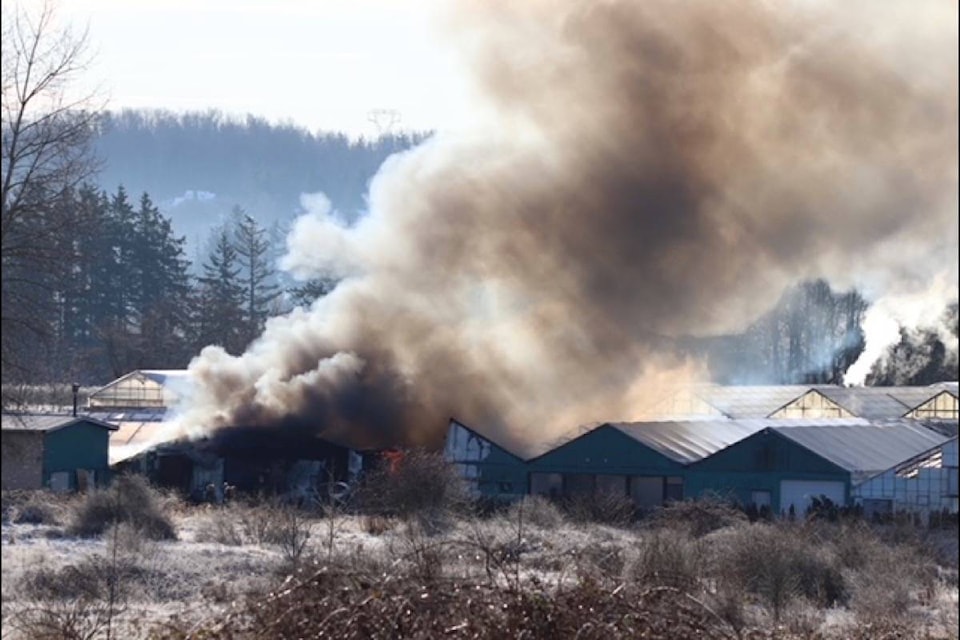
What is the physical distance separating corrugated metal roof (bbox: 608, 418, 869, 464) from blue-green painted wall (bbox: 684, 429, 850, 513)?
100cm

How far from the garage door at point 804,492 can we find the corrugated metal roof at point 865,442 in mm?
767

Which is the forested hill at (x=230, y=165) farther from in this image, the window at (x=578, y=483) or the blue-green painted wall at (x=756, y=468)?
the blue-green painted wall at (x=756, y=468)

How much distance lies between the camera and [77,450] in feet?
160

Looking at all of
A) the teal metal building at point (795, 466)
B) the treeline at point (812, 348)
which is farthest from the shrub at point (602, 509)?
the treeline at point (812, 348)

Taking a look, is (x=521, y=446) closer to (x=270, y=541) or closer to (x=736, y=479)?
(x=736, y=479)

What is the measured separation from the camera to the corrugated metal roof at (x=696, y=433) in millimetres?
54031

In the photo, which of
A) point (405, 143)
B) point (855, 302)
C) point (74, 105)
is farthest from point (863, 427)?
Answer: point (405, 143)

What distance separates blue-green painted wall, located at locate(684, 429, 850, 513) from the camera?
166 ft

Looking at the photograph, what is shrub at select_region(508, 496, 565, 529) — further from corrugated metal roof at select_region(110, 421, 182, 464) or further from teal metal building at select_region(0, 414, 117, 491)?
teal metal building at select_region(0, 414, 117, 491)

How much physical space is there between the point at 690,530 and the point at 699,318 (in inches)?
581

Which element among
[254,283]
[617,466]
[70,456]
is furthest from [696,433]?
[254,283]

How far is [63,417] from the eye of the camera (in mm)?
47312

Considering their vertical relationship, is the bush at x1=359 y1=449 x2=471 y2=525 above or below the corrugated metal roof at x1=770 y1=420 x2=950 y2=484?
below

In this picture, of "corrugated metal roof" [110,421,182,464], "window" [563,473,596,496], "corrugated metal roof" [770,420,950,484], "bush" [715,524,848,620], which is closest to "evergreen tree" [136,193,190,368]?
"corrugated metal roof" [110,421,182,464]
